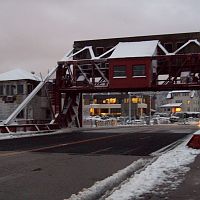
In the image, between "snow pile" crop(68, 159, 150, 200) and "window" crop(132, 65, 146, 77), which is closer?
"snow pile" crop(68, 159, 150, 200)

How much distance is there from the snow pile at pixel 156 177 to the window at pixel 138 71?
28.1 meters

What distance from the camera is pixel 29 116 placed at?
53625 millimetres

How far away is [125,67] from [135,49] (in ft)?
8.51

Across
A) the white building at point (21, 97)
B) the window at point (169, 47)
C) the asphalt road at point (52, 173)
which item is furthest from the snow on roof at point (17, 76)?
the asphalt road at point (52, 173)

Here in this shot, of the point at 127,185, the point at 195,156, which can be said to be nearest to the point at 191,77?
the point at 195,156

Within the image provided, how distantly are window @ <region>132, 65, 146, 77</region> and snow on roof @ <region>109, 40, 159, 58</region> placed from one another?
3.94 ft

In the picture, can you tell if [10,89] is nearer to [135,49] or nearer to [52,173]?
[135,49]

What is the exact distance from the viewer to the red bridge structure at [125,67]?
146 ft

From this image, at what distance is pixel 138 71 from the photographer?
1758 inches

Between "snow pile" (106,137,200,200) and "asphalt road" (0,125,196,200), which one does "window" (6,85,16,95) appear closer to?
"asphalt road" (0,125,196,200)

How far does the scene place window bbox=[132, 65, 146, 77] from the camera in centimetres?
4441

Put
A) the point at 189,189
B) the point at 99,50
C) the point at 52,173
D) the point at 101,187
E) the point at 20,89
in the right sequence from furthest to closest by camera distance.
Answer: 1. the point at 20,89
2. the point at 99,50
3. the point at 52,173
4. the point at 189,189
5. the point at 101,187

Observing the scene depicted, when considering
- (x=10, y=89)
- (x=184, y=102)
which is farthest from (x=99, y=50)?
(x=184, y=102)

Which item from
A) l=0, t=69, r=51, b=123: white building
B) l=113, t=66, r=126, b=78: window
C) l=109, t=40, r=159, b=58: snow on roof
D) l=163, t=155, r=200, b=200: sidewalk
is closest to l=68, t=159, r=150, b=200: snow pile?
l=163, t=155, r=200, b=200: sidewalk
